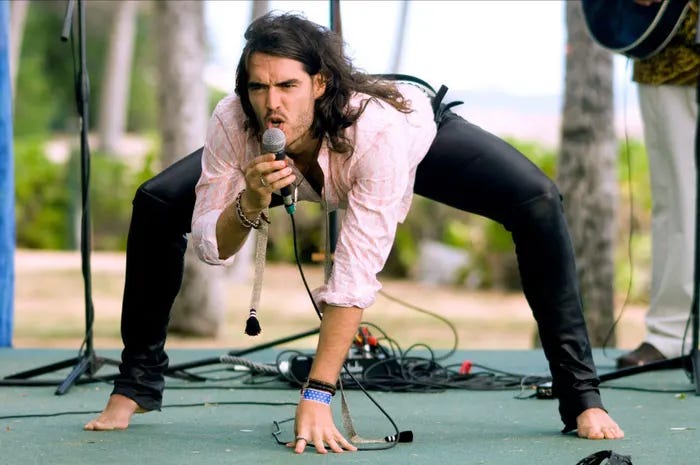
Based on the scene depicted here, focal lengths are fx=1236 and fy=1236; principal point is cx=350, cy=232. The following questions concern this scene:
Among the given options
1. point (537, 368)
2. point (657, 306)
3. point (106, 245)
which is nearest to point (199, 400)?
point (537, 368)

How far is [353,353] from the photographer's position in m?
4.45

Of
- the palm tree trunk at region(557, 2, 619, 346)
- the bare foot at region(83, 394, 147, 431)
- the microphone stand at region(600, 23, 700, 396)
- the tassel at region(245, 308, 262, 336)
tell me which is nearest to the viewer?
the tassel at region(245, 308, 262, 336)

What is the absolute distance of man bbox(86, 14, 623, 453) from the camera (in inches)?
114

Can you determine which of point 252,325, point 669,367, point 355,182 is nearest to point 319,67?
point 355,182

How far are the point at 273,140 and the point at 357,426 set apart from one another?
107cm

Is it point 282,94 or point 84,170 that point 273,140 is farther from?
point 84,170

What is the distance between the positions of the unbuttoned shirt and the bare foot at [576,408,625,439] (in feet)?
2.34

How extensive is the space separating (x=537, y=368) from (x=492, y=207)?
5.65 feet

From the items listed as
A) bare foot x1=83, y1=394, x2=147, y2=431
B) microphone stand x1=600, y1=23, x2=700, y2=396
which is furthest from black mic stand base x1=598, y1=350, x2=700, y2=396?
bare foot x1=83, y1=394, x2=147, y2=431

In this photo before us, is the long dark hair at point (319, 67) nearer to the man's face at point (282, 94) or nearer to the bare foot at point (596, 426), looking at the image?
the man's face at point (282, 94)

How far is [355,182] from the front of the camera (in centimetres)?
299

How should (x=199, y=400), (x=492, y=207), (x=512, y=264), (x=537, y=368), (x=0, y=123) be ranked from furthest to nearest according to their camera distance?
(x=512, y=264) < (x=0, y=123) < (x=537, y=368) < (x=199, y=400) < (x=492, y=207)

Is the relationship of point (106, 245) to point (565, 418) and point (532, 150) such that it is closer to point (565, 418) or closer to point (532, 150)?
point (532, 150)

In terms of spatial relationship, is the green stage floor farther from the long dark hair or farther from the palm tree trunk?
the palm tree trunk
